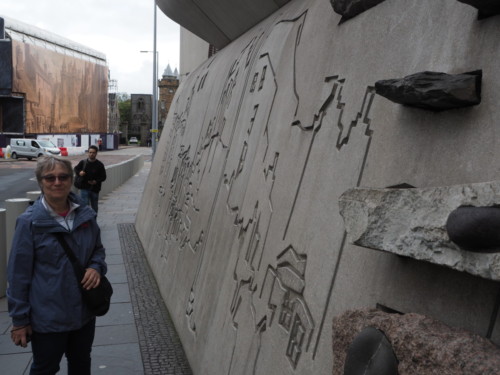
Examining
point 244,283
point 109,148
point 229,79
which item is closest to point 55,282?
point 244,283

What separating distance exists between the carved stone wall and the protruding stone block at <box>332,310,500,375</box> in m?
0.12

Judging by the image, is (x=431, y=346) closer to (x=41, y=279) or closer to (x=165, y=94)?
(x=41, y=279)

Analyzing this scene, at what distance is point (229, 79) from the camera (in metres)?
6.41

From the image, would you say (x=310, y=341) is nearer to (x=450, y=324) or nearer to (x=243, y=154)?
(x=450, y=324)

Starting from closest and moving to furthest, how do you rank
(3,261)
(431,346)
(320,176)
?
(431,346), (320,176), (3,261)

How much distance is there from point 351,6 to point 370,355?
1887mm

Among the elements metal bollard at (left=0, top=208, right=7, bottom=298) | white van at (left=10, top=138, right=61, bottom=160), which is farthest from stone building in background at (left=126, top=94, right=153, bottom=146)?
metal bollard at (left=0, top=208, right=7, bottom=298)

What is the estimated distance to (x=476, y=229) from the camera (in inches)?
53.3

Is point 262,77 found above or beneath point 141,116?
above

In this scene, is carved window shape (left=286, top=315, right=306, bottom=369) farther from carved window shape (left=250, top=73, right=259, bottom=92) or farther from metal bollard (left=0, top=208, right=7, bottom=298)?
metal bollard (left=0, top=208, right=7, bottom=298)

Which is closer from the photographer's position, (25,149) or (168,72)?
(25,149)

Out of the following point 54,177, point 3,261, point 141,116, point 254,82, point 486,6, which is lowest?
point 141,116

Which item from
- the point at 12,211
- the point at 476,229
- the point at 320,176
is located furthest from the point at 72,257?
the point at 12,211

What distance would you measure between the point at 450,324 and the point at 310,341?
92 cm
